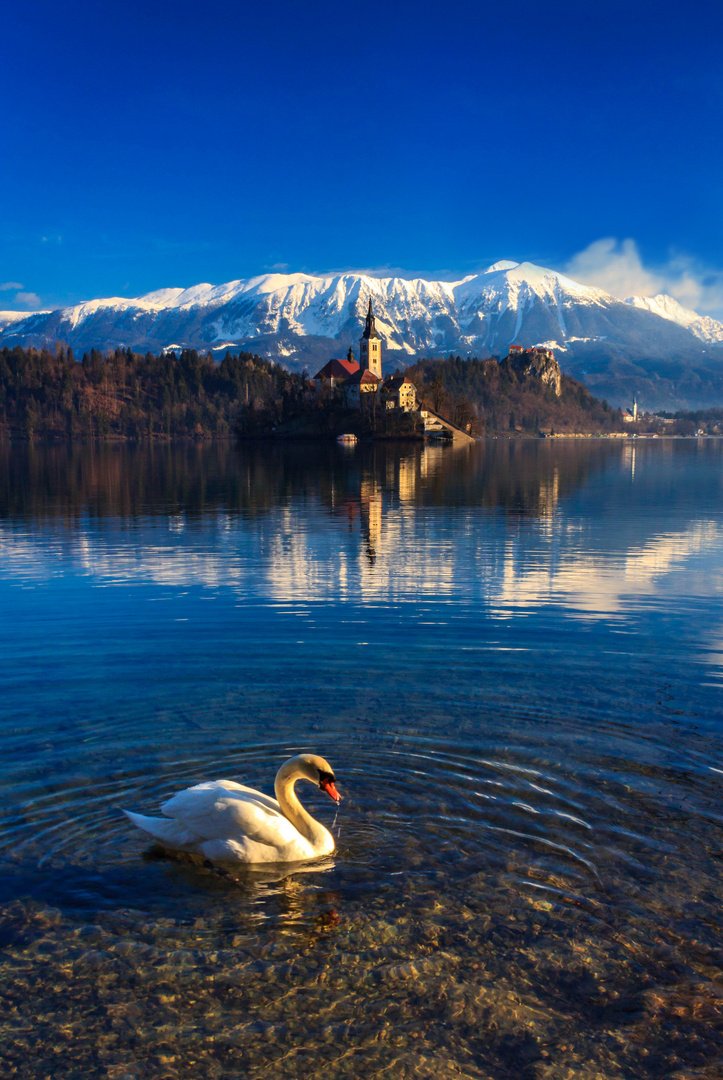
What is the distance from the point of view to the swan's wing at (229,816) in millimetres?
8023

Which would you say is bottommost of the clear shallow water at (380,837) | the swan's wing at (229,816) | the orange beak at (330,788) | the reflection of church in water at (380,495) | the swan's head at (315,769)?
the clear shallow water at (380,837)

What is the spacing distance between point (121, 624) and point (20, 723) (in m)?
7.20

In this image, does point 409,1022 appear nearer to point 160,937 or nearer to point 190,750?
point 160,937

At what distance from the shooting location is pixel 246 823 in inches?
315

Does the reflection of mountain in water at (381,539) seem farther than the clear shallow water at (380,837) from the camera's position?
Yes

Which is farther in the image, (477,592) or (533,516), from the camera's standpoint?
(533,516)

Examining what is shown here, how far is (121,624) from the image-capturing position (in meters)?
19.5

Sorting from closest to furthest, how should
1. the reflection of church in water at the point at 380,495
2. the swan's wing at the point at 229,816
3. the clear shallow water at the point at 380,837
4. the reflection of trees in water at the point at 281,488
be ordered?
the clear shallow water at the point at 380,837 < the swan's wing at the point at 229,816 < the reflection of church in water at the point at 380,495 < the reflection of trees in water at the point at 281,488

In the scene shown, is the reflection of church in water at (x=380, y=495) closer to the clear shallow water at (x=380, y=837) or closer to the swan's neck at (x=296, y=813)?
the clear shallow water at (x=380, y=837)

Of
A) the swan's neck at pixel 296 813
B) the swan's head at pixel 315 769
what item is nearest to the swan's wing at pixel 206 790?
the swan's neck at pixel 296 813

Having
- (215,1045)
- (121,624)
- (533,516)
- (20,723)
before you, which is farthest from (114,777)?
(533,516)

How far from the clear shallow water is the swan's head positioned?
0.94m

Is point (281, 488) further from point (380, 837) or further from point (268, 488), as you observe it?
point (380, 837)

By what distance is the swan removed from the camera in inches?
318
